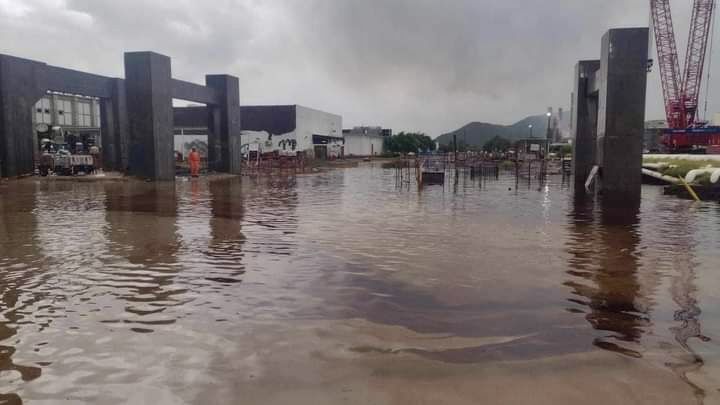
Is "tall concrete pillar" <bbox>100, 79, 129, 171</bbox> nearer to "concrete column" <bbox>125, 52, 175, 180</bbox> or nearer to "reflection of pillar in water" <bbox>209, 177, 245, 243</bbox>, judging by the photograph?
"concrete column" <bbox>125, 52, 175, 180</bbox>

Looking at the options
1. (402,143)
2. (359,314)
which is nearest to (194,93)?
(359,314)

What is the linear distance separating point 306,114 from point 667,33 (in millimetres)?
42999

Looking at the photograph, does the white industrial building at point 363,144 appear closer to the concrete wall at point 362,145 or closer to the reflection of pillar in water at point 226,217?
the concrete wall at point 362,145

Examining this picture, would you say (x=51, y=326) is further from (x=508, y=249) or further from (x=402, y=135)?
(x=402, y=135)

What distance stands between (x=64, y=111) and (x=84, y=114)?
3580mm

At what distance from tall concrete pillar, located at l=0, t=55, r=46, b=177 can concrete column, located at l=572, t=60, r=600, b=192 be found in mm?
27131

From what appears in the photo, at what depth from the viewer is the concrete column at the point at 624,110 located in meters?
19.8

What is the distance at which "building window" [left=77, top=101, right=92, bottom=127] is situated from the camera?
2594 inches

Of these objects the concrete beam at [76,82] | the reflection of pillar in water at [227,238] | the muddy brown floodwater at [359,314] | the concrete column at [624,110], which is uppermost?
the concrete beam at [76,82]

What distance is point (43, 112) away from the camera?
58.7 metres

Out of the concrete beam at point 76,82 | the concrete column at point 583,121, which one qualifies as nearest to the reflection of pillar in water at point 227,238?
the concrete beam at point 76,82

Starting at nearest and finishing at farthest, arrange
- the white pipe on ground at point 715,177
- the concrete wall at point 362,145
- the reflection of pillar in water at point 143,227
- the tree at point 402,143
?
the reflection of pillar in water at point 143,227, the white pipe on ground at point 715,177, the concrete wall at point 362,145, the tree at point 402,143

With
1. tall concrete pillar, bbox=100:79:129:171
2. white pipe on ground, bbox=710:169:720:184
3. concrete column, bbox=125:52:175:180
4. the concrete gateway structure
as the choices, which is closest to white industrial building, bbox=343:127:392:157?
the concrete gateway structure

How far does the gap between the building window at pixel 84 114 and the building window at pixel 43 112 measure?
197 inches
